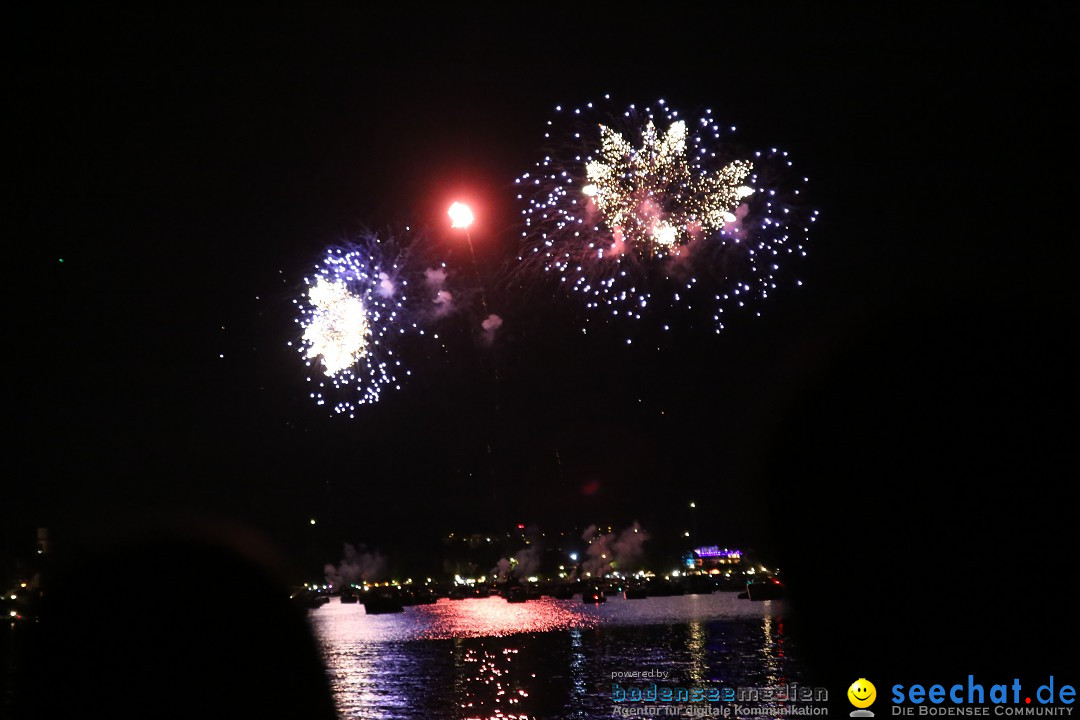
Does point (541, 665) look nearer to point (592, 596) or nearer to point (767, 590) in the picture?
point (767, 590)

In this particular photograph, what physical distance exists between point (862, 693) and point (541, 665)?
27.6ft

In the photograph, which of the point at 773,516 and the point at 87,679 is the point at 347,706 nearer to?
the point at 87,679

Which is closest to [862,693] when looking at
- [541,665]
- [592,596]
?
[541,665]

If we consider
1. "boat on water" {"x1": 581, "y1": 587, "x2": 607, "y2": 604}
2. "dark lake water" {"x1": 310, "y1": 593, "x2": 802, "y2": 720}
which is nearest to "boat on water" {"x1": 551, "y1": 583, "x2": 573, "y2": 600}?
"boat on water" {"x1": 581, "y1": 587, "x2": 607, "y2": 604}

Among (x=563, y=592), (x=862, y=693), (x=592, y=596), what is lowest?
(x=563, y=592)

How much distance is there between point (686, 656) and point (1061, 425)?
944 centimetres

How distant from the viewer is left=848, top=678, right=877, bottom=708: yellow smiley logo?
36.6ft

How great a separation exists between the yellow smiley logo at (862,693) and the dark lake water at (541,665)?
246 centimetres

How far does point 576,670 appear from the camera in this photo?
56.8 feet

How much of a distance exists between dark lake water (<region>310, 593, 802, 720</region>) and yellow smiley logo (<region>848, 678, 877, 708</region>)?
8.09 ft

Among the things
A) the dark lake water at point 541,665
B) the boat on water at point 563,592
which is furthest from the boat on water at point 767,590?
the boat on water at point 563,592

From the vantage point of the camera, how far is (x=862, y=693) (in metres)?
11.4

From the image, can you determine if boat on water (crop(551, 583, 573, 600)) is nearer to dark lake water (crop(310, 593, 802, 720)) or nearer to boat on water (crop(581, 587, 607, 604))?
boat on water (crop(581, 587, 607, 604))

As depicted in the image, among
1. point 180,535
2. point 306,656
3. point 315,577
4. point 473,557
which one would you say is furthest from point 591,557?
point 306,656
